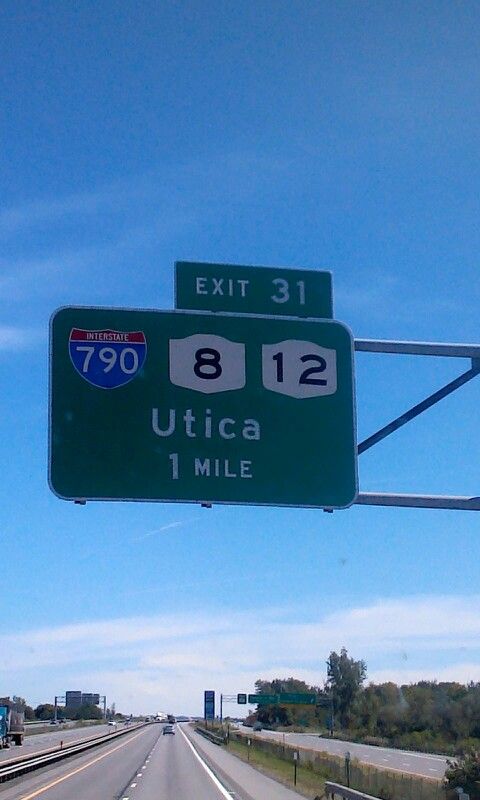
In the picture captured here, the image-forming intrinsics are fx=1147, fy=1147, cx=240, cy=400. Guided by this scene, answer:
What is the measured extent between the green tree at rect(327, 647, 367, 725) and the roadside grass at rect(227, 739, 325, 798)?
252 feet

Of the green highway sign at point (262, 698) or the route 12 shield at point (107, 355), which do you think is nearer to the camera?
the route 12 shield at point (107, 355)

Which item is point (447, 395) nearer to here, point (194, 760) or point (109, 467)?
point (109, 467)

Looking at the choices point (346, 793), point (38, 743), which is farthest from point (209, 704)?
point (346, 793)

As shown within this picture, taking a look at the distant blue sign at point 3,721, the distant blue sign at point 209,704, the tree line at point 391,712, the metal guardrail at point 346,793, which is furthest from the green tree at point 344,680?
the metal guardrail at point 346,793

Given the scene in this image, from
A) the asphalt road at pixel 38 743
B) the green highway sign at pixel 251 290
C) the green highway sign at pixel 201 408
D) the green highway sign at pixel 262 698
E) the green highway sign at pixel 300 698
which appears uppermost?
the green highway sign at pixel 251 290

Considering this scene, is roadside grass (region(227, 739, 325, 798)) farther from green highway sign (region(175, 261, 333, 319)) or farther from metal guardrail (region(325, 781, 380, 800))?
green highway sign (region(175, 261, 333, 319))

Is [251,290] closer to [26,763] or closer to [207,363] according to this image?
[207,363]

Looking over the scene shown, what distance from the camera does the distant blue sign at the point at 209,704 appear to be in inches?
4833

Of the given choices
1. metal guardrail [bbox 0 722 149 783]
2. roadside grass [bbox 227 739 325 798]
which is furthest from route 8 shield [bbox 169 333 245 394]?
metal guardrail [bbox 0 722 149 783]

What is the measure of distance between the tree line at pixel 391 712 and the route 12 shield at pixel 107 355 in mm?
35976

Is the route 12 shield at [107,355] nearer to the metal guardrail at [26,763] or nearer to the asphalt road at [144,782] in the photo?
the asphalt road at [144,782]

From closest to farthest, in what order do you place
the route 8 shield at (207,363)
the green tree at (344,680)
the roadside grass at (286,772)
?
the route 8 shield at (207,363), the roadside grass at (286,772), the green tree at (344,680)

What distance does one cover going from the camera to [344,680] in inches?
5827

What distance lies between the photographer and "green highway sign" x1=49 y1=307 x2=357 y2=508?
1232cm
